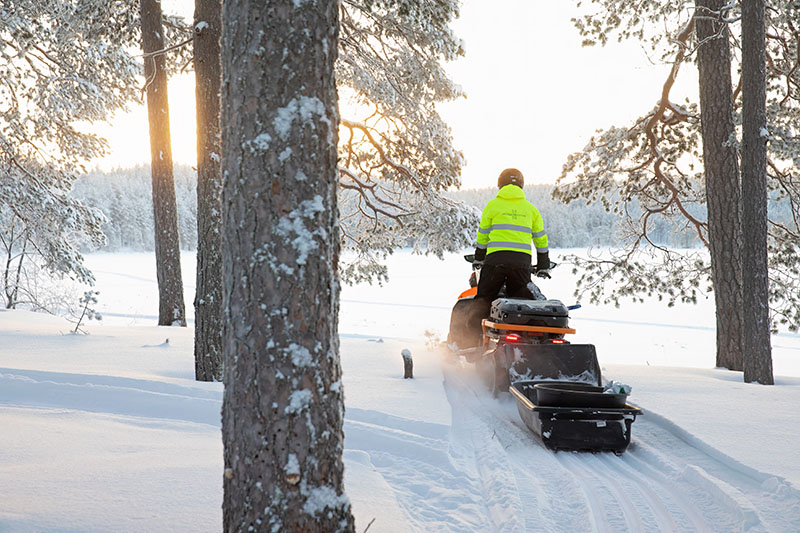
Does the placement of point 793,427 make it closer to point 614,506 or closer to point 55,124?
point 614,506

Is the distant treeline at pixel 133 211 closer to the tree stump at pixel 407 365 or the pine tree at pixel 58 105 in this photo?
the pine tree at pixel 58 105

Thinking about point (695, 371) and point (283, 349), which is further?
point (695, 371)

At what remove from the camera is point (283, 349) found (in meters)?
2.04

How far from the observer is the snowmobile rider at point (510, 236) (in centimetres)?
602

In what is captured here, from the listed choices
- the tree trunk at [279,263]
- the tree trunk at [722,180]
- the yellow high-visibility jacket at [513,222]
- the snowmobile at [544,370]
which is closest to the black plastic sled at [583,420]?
the snowmobile at [544,370]

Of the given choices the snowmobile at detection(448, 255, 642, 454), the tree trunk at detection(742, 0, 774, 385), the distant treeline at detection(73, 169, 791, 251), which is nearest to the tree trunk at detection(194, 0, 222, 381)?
the snowmobile at detection(448, 255, 642, 454)

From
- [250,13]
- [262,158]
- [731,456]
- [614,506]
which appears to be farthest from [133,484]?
[731,456]

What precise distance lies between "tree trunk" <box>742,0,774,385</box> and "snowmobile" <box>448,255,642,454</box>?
2.42 meters

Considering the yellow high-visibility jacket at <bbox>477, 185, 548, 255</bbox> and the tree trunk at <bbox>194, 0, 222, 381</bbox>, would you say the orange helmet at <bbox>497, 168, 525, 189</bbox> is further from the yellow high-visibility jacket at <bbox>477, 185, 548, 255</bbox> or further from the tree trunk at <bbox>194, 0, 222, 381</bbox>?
the tree trunk at <bbox>194, 0, 222, 381</bbox>

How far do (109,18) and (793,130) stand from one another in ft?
39.5

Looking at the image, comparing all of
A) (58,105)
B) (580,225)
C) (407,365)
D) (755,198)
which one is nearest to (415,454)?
(407,365)

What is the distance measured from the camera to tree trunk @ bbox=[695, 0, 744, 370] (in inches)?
301

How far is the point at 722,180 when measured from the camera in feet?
25.3

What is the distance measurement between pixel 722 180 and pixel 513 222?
372 centimetres
